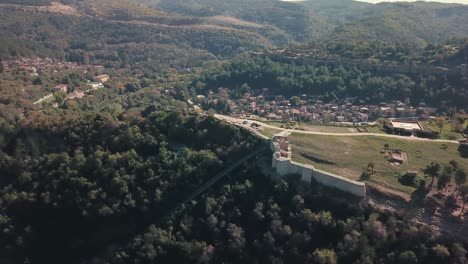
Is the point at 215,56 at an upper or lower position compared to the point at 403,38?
lower

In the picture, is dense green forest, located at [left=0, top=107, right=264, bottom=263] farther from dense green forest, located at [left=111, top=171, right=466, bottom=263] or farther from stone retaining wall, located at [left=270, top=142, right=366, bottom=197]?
stone retaining wall, located at [left=270, top=142, right=366, bottom=197]

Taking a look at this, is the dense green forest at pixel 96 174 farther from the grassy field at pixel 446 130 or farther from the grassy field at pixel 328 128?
the grassy field at pixel 446 130

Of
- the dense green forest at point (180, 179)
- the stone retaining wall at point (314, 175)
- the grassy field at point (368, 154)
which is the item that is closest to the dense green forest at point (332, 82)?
the dense green forest at point (180, 179)

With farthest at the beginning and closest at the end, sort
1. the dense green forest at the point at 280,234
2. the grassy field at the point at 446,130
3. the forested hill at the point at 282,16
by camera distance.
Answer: the forested hill at the point at 282,16 < the grassy field at the point at 446,130 < the dense green forest at the point at 280,234

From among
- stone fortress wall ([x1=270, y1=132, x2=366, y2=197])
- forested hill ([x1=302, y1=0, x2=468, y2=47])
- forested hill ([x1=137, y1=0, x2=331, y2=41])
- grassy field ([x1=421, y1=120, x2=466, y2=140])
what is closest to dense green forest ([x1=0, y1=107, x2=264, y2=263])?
stone fortress wall ([x1=270, y1=132, x2=366, y2=197])

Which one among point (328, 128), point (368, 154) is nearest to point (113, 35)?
point (328, 128)

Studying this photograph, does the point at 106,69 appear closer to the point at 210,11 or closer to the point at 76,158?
the point at 76,158

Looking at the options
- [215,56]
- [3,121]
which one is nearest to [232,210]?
[3,121]
